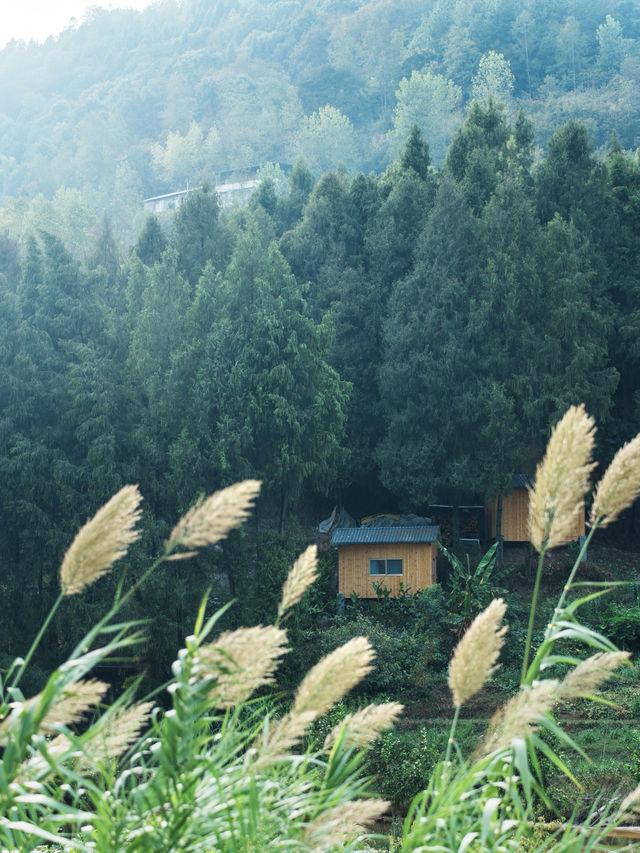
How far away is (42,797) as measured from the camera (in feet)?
5.83

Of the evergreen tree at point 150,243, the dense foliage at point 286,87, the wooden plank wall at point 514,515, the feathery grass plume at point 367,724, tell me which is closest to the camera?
the feathery grass plume at point 367,724

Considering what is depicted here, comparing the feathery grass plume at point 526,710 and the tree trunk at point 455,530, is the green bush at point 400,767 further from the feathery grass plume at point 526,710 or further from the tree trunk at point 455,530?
the tree trunk at point 455,530

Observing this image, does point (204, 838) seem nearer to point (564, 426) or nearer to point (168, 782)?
point (168, 782)

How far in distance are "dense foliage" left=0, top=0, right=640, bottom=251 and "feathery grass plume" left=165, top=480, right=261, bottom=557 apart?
40210 mm

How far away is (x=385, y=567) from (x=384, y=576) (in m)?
0.17

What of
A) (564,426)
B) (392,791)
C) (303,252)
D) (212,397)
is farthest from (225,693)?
(303,252)

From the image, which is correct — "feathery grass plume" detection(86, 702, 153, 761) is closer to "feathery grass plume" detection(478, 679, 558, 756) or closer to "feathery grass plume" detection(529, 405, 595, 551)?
"feathery grass plume" detection(478, 679, 558, 756)

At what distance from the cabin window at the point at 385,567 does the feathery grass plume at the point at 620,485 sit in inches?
563

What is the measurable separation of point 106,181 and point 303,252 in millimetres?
36515

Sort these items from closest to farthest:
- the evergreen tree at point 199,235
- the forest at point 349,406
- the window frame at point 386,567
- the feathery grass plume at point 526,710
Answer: the feathery grass plume at point 526,710, the forest at point 349,406, the window frame at point 386,567, the evergreen tree at point 199,235

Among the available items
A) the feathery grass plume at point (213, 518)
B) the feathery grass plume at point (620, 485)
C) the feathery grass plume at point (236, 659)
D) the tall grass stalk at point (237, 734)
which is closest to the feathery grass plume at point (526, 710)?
the tall grass stalk at point (237, 734)

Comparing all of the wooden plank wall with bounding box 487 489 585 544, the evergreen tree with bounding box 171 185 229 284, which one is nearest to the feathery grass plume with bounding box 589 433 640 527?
the wooden plank wall with bounding box 487 489 585 544

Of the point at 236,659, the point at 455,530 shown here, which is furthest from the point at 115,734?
the point at 455,530

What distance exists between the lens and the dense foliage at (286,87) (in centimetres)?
4838
